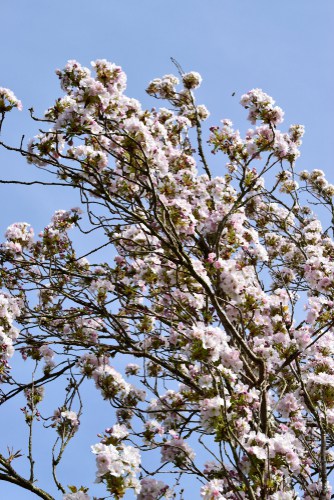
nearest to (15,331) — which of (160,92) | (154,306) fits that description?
(154,306)

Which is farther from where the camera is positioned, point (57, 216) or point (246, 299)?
point (57, 216)

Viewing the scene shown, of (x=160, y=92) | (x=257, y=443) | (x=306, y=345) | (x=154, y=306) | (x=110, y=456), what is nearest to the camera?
(x=110, y=456)

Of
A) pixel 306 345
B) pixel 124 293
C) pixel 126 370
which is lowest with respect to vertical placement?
pixel 306 345

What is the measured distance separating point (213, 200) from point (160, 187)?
87 centimetres

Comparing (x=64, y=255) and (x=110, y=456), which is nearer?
(x=110, y=456)

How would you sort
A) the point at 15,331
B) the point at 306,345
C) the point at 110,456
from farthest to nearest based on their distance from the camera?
the point at 306,345
the point at 15,331
the point at 110,456

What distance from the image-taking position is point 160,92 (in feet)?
28.8

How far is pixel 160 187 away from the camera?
605 centimetres

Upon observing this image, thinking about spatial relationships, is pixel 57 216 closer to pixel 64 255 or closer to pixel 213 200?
pixel 64 255

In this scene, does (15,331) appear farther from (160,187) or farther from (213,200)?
(213,200)

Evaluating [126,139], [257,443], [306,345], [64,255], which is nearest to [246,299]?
[306,345]

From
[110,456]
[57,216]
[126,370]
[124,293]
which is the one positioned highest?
[57,216]

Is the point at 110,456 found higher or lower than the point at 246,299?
lower

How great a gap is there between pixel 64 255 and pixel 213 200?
213 cm
